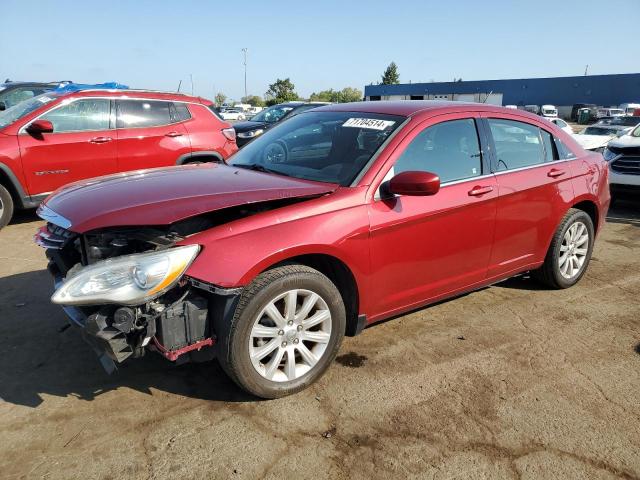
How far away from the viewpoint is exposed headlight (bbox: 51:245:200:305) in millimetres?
2479

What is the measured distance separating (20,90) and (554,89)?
6029 centimetres

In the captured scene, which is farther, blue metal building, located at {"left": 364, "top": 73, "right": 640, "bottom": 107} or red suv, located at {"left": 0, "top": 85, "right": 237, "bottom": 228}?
blue metal building, located at {"left": 364, "top": 73, "right": 640, "bottom": 107}

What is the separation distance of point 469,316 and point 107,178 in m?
2.98

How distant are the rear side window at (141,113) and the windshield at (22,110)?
0.89m

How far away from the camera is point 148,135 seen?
24.1 feet

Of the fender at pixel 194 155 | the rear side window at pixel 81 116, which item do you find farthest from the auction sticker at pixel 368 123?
the rear side window at pixel 81 116

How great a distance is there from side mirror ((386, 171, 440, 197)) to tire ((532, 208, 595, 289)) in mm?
1998

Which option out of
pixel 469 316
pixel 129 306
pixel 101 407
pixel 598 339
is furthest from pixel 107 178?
pixel 598 339

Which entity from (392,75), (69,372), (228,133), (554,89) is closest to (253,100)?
(392,75)

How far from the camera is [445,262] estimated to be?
3615 mm

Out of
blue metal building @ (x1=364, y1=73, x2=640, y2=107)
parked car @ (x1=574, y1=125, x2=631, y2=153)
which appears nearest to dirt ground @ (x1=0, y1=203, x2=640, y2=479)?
parked car @ (x1=574, y1=125, x2=631, y2=153)

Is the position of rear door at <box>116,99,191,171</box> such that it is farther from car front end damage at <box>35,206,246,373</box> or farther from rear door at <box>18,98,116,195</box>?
car front end damage at <box>35,206,246,373</box>

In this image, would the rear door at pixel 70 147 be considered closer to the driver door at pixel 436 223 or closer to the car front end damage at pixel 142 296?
the car front end damage at pixel 142 296

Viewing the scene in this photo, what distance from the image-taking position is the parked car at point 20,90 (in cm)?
1085
